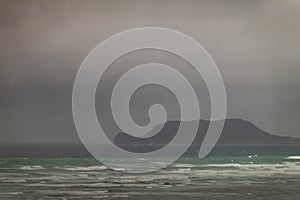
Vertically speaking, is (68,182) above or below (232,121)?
below

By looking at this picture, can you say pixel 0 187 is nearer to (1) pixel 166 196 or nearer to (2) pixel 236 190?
(1) pixel 166 196

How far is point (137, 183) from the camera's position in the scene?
28.6 metres

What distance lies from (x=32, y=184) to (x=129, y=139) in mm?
142288

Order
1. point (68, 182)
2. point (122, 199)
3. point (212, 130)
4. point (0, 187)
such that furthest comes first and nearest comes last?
point (212, 130), point (68, 182), point (0, 187), point (122, 199)

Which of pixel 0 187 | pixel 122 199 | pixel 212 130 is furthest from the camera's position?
pixel 212 130

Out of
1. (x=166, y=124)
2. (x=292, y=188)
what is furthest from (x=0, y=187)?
(x=166, y=124)

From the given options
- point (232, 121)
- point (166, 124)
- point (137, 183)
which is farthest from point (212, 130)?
point (137, 183)

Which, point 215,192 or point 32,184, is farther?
point 32,184

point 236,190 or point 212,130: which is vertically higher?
point 212,130

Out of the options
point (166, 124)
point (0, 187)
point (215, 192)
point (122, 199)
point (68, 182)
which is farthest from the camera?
point (166, 124)

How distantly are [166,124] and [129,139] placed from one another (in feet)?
46.6

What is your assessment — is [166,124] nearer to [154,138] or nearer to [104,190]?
[154,138]

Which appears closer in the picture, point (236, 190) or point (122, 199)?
point (122, 199)

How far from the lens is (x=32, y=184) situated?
26.9m
